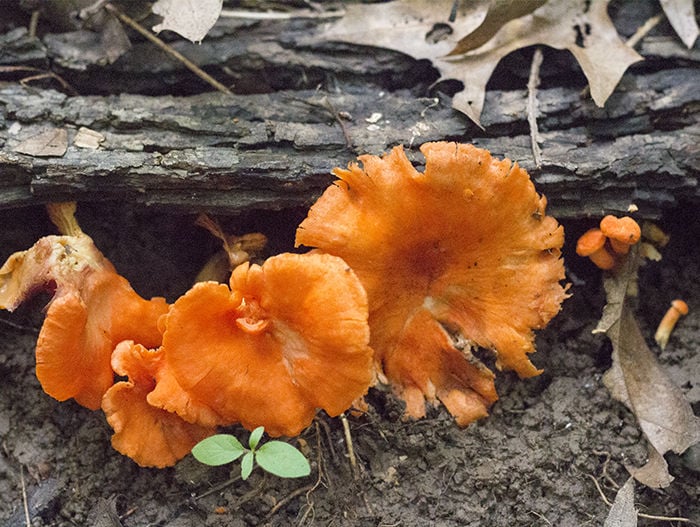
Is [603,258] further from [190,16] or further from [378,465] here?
[190,16]

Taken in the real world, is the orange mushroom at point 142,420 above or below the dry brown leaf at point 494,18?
below

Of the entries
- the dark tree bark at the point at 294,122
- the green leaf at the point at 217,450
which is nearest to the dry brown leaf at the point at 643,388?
the dark tree bark at the point at 294,122

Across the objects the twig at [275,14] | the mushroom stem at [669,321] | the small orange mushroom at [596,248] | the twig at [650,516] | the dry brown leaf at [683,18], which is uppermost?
the dry brown leaf at [683,18]

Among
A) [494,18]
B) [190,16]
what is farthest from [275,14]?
[494,18]

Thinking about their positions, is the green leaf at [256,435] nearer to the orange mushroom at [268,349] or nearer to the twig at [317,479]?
the orange mushroom at [268,349]

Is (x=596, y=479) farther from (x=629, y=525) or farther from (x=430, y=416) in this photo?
(x=430, y=416)

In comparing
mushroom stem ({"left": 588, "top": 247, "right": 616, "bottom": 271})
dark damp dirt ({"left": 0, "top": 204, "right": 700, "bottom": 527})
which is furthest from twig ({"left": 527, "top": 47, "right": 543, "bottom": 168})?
dark damp dirt ({"left": 0, "top": 204, "right": 700, "bottom": 527})
